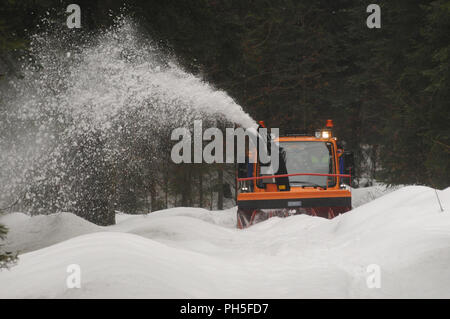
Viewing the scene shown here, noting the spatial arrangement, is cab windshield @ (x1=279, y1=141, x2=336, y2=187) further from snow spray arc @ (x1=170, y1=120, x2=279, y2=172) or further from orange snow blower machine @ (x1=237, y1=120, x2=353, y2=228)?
snow spray arc @ (x1=170, y1=120, x2=279, y2=172)

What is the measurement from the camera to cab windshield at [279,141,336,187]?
13.7m

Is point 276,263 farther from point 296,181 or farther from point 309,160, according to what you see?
point 309,160

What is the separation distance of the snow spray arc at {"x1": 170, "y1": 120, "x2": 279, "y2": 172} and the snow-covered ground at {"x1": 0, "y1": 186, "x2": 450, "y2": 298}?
14.2 ft

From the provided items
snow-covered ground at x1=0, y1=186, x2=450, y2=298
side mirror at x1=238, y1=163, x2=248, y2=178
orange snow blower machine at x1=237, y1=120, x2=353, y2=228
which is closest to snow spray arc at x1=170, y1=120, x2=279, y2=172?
orange snow blower machine at x1=237, y1=120, x2=353, y2=228

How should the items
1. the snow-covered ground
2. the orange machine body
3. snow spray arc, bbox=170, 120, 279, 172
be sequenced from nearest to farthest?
the snow-covered ground, the orange machine body, snow spray arc, bbox=170, 120, 279, 172

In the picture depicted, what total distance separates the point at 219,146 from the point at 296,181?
28.4ft

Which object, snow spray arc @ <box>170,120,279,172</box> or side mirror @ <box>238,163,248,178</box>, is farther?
snow spray arc @ <box>170,120,279,172</box>

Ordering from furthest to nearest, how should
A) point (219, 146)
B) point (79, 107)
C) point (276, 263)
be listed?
1. point (219, 146)
2. point (79, 107)
3. point (276, 263)

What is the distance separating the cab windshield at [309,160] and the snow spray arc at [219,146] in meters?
0.40

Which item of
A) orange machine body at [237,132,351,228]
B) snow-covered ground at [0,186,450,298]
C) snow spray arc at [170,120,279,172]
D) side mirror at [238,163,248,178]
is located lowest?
snow-covered ground at [0,186,450,298]

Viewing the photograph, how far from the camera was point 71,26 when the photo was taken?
12.1 metres

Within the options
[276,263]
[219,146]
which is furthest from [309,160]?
[219,146]

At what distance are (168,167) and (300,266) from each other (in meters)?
A: 14.0

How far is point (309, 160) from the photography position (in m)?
13.7
